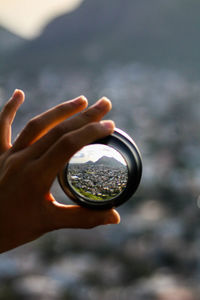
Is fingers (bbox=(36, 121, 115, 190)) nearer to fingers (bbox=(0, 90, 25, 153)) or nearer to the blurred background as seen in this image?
fingers (bbox=(0, 90, 25, 153))

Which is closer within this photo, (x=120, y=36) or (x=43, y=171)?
(x=43, y=171)

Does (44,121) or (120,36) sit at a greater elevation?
(120,36)

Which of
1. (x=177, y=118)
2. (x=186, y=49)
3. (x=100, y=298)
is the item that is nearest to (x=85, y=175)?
(x=100, y=298)

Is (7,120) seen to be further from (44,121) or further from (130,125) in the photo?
(130,125)

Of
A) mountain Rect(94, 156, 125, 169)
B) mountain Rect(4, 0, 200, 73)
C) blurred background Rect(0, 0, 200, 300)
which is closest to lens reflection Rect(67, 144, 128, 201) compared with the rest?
mountain Rect(94, 156, 125, 169)

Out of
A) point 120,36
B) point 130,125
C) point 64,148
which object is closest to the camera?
point 64,148

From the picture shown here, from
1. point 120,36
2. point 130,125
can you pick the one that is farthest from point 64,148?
point 120,36
